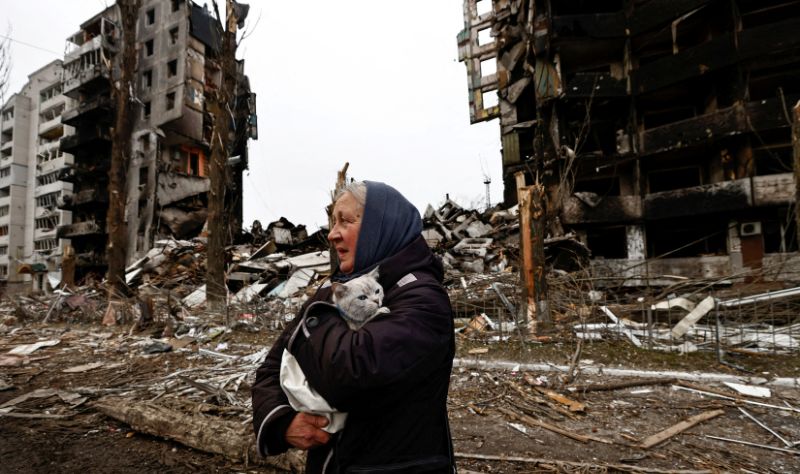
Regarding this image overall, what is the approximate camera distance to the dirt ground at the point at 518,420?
3.11m

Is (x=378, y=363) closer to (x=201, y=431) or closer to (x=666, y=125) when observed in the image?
(x=201, y=431)

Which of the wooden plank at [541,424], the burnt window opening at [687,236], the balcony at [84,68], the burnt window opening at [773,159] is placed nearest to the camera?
the wooden plank at [541,424]

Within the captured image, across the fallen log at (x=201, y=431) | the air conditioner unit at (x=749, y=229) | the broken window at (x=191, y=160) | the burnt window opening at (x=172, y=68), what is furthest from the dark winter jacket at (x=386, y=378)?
the burnt window opening at (x=172, y=68)

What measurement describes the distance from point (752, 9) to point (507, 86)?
1297cm

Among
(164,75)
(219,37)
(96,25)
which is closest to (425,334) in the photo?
(219,37)

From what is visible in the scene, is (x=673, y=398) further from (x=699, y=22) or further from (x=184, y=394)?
(x=699, y=22)

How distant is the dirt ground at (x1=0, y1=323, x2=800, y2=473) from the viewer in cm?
311

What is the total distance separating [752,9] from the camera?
19.2 meters

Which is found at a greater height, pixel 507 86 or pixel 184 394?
pixel 507 86

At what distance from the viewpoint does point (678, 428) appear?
3551 millimetres

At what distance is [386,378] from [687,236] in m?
Answer: 26.1

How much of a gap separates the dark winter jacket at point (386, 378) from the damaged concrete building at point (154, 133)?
1094 inches

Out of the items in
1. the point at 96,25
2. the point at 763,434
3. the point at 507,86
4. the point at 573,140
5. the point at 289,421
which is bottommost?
the point at 763,434

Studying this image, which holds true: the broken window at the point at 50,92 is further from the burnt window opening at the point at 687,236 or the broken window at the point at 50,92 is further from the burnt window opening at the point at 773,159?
the burnt window opening at the point at 773,159
